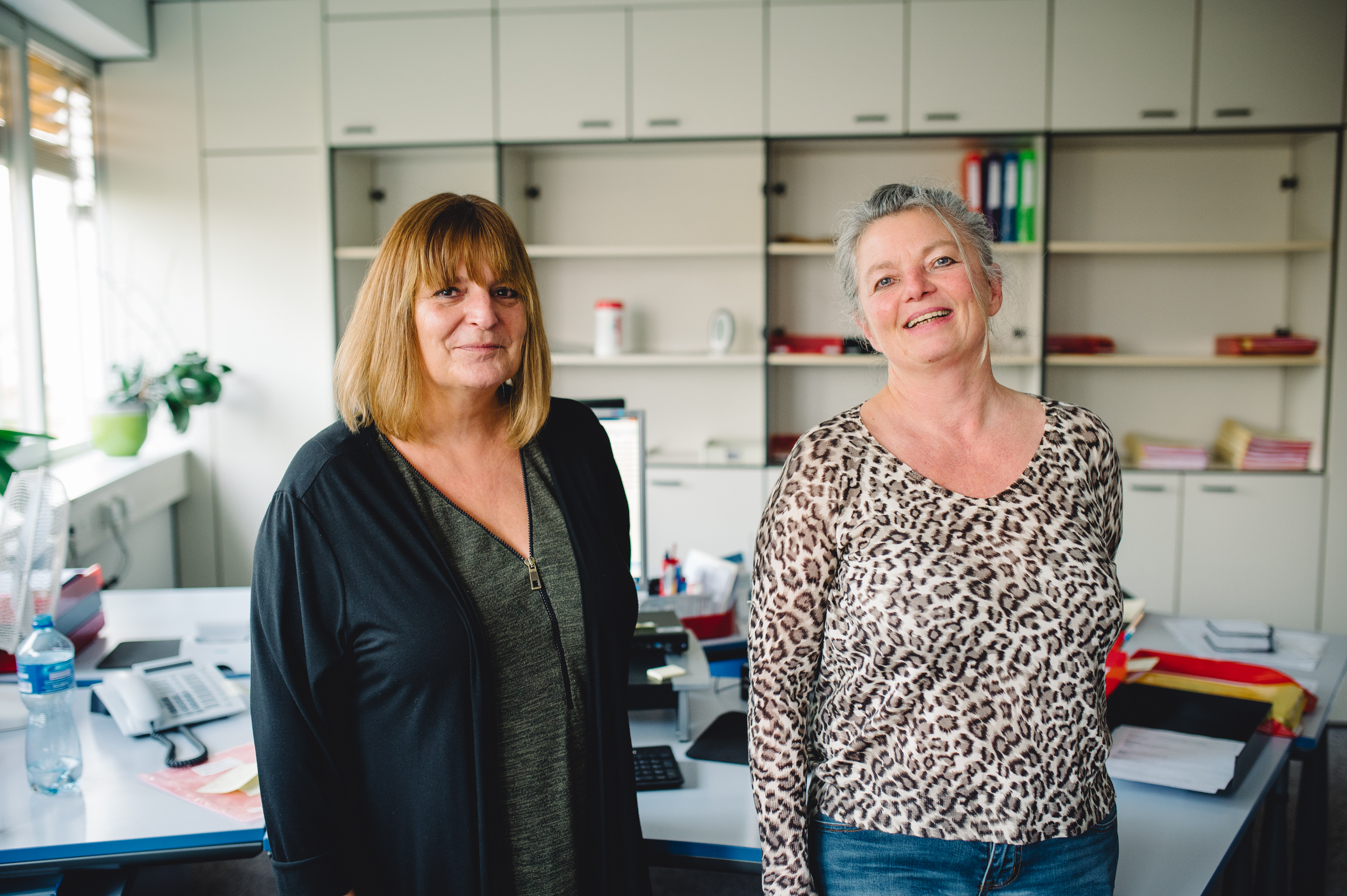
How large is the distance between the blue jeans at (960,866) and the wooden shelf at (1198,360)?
8.67ft

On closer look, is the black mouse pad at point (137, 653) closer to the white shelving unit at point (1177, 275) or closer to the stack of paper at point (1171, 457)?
the white shelving unit at point (1177, 275)

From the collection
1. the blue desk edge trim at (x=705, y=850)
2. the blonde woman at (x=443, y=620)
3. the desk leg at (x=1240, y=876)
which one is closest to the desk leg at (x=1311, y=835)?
the desk leg at (x=1240, y=876)

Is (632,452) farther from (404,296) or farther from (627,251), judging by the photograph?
(627,251)

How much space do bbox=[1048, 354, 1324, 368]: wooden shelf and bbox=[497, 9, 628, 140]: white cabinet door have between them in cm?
194

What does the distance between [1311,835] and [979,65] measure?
265 centimetres

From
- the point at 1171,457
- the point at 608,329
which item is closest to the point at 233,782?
the point at 608,329

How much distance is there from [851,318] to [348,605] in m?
0.83

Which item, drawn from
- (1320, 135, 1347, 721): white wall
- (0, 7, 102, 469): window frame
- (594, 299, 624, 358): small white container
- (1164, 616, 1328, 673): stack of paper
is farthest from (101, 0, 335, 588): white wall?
(1320, 135, 1347, 721): white wall

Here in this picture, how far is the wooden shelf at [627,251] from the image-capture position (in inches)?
139

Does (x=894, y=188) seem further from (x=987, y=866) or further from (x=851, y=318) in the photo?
(x=987, y=866)

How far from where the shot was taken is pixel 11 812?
1432 mm

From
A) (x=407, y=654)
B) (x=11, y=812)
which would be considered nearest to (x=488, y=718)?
(x=407, y=654)

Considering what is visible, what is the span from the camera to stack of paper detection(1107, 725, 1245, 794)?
1.52m

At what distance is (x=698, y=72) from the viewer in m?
3.44
